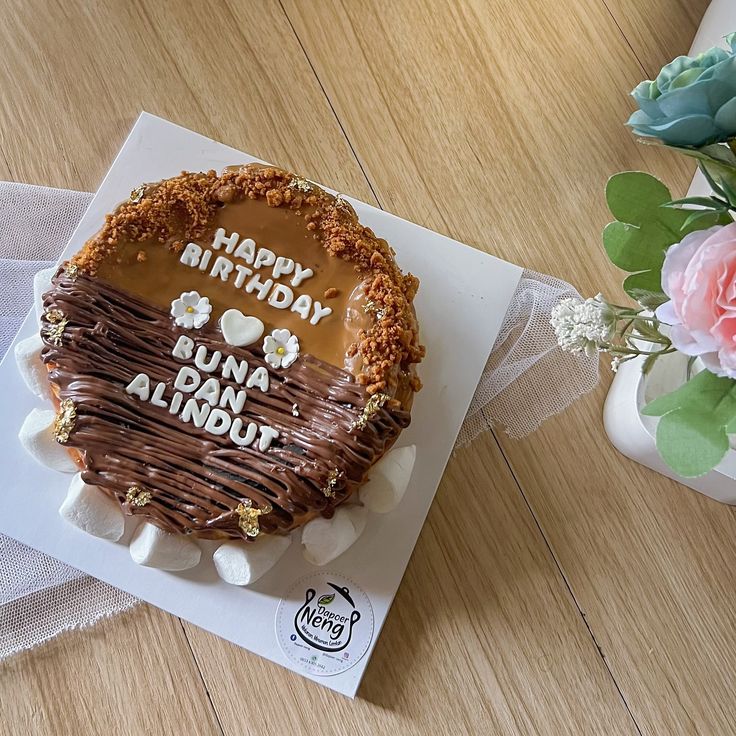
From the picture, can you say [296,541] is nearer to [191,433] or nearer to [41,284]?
[191,433]

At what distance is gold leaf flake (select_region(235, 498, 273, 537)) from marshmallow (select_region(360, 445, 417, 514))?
0.12 meters

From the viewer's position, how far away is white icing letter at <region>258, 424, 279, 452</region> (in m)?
0.71

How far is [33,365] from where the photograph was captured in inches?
30.8

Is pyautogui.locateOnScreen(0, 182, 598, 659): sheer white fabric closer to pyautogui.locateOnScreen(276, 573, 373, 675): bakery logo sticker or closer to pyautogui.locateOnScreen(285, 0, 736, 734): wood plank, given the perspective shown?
pyautogui.locateOnScreen(285, 0, 736, 734): wood plank

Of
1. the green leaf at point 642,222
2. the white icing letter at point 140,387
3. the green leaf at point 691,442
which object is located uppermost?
the green leaf at point 642,222

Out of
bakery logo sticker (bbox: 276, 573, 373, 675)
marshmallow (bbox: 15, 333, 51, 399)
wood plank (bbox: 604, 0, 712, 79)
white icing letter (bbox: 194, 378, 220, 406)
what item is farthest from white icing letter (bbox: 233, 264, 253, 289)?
wood plank (bbox: 604, 0, 712, 79)

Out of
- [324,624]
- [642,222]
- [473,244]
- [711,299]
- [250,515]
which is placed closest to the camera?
[711,299]

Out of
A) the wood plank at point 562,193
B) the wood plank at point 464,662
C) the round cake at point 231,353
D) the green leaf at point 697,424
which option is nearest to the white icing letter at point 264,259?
the round cake at point 231,353

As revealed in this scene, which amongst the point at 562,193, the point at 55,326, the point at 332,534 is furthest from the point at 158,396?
the point at 562,193

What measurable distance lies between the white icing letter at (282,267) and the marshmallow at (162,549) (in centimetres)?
27

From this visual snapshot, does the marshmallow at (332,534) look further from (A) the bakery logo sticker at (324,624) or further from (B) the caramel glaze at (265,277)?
(B) the caramel glaze at (265,277)

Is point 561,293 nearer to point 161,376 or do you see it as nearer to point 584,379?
point 584,379

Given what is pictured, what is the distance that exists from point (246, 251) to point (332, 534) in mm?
297

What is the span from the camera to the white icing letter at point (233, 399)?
726mm
